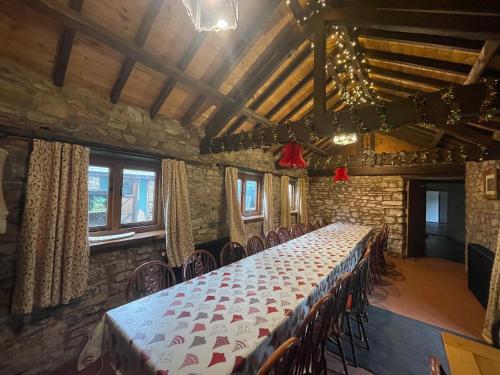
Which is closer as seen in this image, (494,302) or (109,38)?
(109,38)

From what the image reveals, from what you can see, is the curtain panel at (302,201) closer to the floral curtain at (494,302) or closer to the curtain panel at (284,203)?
the curtain panel at (284,203)

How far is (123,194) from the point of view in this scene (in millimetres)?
2684

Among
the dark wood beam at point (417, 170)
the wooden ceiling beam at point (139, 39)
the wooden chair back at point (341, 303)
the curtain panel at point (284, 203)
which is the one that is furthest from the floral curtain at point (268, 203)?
the wooden ceiling beam at point (139, 39)

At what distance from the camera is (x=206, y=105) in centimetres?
307

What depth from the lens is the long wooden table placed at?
0.99 meters

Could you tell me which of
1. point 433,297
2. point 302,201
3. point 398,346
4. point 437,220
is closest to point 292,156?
point 398,346

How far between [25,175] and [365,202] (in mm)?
6969

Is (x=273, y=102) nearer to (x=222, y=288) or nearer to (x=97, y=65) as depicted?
(x=97, y=65)

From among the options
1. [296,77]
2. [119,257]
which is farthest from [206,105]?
[119,257]

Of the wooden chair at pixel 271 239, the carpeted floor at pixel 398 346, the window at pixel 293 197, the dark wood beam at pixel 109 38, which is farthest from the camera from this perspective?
the window at pixel 293 197

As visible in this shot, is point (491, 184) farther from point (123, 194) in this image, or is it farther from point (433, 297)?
point (123, 194)

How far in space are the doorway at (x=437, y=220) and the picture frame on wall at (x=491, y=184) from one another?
7.01ft

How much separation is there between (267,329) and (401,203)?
237 inches

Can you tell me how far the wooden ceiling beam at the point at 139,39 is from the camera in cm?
184
